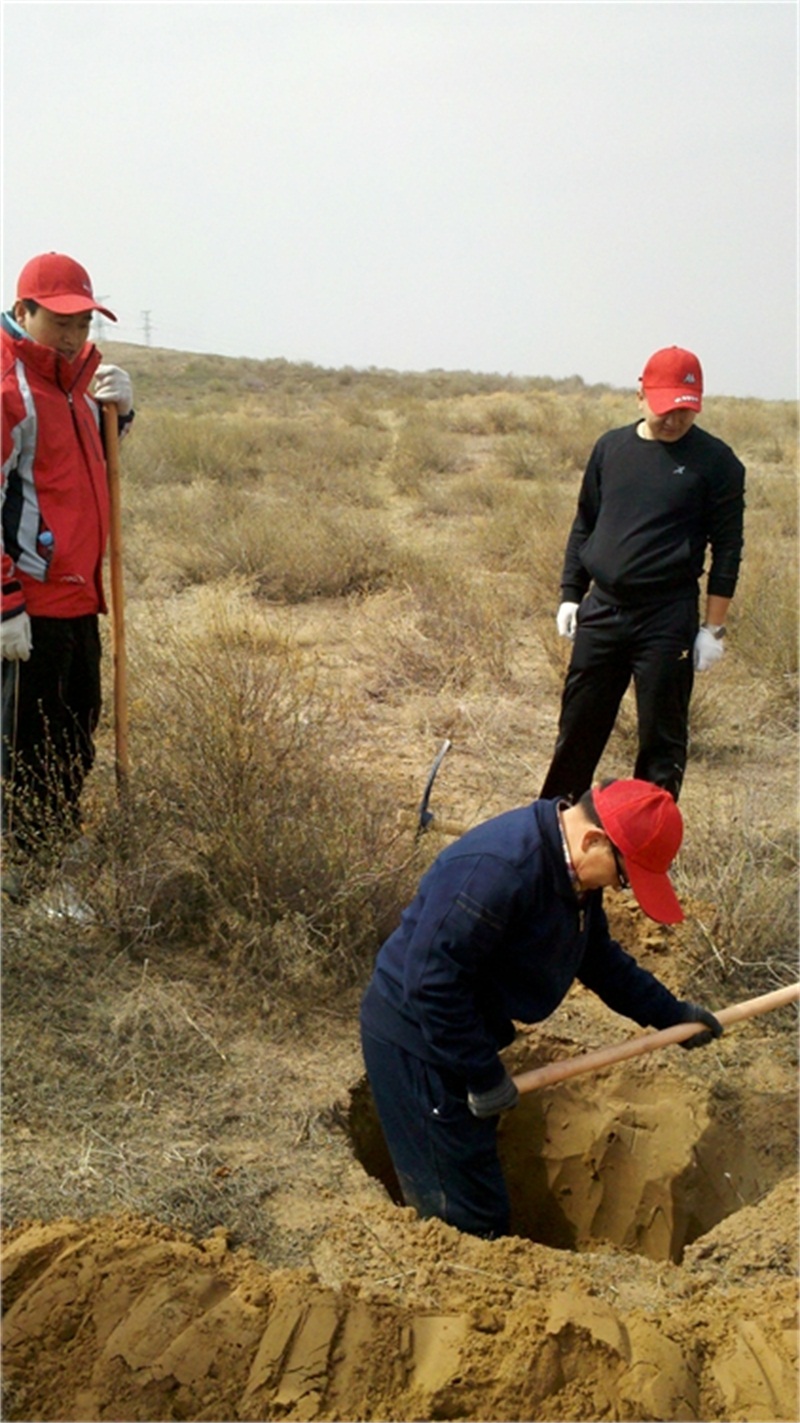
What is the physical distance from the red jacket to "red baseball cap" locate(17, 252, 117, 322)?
13 cm

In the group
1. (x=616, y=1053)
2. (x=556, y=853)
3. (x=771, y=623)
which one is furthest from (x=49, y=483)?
(x=771, y=623)

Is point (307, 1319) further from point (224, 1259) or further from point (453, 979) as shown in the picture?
point (453, 979)

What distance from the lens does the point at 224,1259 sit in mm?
2752

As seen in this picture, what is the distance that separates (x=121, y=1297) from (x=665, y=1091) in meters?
1.97

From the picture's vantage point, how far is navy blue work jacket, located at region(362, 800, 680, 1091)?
279cm

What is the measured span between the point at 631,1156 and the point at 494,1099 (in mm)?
1066

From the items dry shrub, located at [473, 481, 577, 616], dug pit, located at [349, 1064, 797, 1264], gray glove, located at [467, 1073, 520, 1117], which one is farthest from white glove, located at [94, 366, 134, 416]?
dry shrub, located at [473, 481, 577, 616]

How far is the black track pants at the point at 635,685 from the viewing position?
4.38 m

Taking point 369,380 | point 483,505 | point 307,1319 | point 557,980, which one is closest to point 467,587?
point 483,505

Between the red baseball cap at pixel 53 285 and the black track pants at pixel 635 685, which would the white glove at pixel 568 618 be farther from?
the red baseball cap at pixel 53 285

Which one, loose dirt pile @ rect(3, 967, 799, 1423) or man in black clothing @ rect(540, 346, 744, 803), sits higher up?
man in black clothing @ rect(540, 346, 744, 803)

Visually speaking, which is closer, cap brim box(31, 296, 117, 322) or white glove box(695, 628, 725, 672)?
cap brim box(31, 296, 117, 322)

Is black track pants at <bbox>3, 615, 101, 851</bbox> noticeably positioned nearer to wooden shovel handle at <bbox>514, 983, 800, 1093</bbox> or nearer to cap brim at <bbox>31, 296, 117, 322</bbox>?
cap brim at <bbox>31, 296, 117, 322</bbox>

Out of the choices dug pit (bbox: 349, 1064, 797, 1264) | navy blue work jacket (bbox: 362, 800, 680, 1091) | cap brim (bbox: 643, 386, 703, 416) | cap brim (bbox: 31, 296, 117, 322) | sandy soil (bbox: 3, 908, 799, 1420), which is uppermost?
cap brim (bbox: 31, 296, 117, 322)
